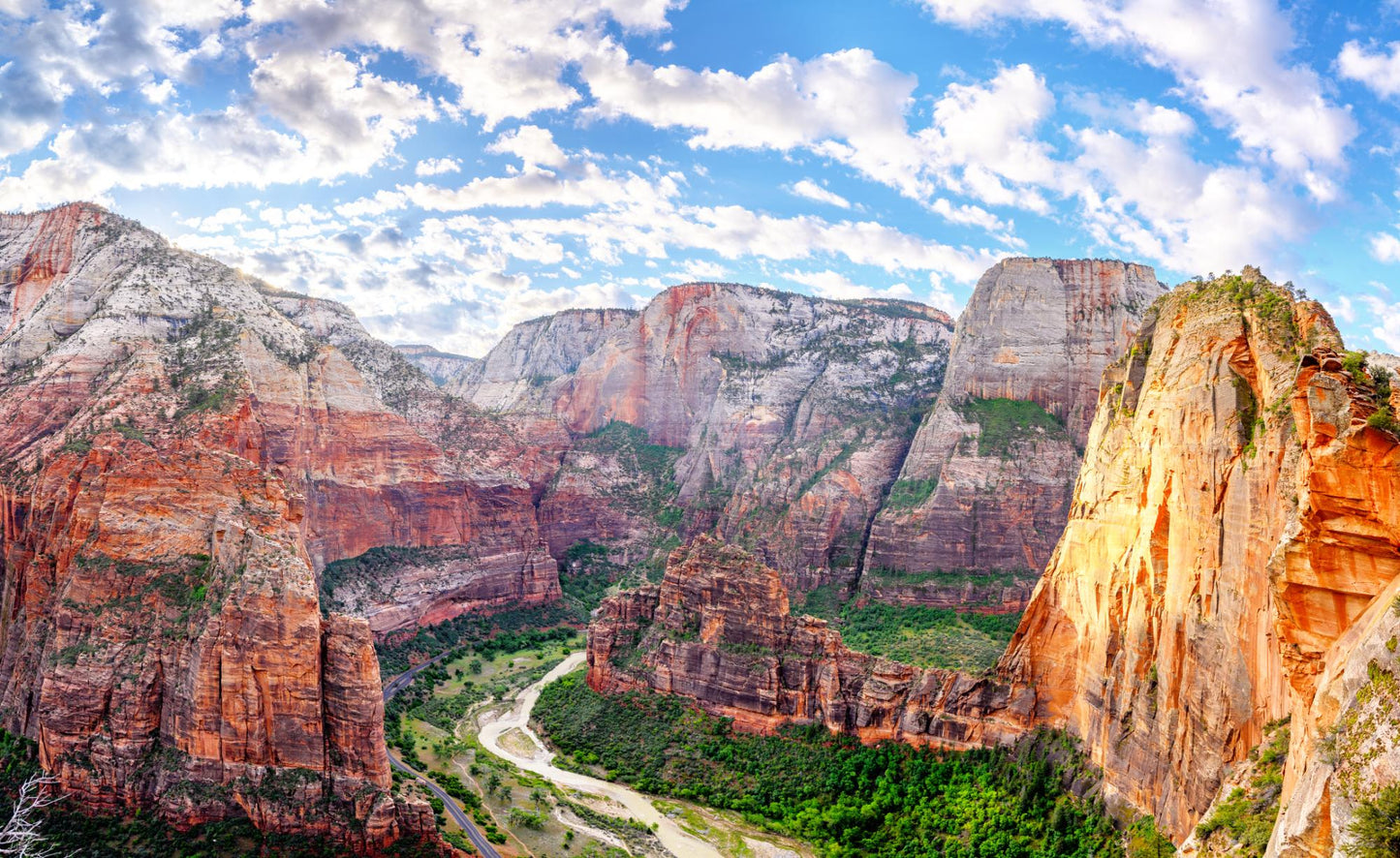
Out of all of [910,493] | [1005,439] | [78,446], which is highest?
[1005,439]

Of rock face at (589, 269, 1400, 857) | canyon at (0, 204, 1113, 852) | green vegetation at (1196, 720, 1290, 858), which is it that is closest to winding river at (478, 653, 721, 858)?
rock face at (589, 269, 1400, 857)

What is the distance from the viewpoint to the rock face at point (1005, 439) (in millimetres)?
91438

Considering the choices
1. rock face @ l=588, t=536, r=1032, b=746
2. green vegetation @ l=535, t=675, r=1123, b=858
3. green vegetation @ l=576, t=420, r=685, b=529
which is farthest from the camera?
green vegetation @ l=576, t=420, r=685, b=529

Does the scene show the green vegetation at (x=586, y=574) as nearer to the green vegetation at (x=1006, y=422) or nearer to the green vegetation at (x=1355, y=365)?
the green vegetation at (x=1006, y=422)

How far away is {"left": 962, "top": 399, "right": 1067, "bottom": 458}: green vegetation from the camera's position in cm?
9719

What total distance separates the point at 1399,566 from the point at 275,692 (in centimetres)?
4594

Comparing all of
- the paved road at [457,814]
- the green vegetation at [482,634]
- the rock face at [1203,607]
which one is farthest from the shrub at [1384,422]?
the green vegetation at [482,634]

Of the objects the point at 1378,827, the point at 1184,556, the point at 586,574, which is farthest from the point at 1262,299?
the point at 586,574

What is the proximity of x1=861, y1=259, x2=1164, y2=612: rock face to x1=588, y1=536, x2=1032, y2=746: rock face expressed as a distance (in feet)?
106

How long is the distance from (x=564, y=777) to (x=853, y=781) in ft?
70.6

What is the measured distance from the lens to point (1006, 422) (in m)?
99.4

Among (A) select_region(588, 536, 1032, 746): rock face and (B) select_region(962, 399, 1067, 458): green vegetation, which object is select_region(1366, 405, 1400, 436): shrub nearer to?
(A) select_region(588, 536, 1032, 746): rock face

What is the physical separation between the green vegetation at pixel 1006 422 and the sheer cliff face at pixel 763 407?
45.5ft

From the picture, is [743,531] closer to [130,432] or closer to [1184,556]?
[130,432]
